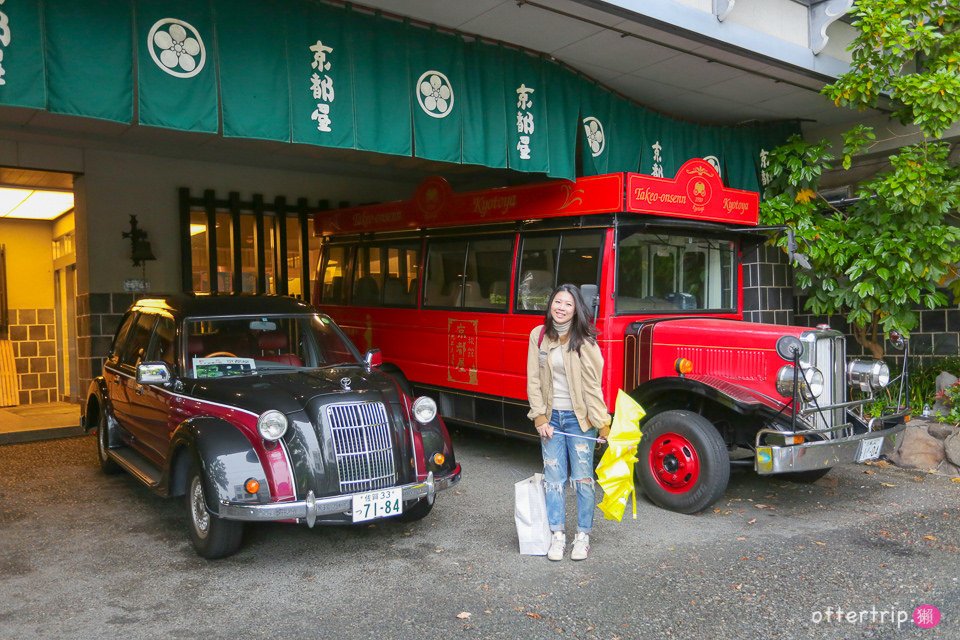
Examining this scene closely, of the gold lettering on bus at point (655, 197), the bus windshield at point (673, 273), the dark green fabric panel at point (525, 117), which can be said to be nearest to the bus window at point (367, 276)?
the dark green fabric panel at point (525, 117)

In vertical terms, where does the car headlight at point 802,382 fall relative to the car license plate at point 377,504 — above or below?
above

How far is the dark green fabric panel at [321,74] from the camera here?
6473 mm

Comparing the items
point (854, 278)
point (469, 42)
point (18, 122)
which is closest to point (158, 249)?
point (18, 122)

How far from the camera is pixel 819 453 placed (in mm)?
5453

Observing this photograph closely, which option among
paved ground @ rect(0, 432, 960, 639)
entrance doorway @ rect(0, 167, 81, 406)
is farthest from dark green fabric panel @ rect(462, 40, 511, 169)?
entrance doorway @ rect(0, 167, 81, 406)

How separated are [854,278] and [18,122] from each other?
10070 mm

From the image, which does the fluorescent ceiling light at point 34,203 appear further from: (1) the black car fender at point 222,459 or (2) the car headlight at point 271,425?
(2) the car headlight at point 271,425

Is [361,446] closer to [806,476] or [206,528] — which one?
[206,528]

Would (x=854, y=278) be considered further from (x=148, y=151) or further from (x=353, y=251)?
(x=148, y=151)

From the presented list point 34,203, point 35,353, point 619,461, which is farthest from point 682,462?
point 35,353

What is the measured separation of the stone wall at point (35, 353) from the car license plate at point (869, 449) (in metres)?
12.8

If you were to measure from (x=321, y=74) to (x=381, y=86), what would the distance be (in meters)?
0.60

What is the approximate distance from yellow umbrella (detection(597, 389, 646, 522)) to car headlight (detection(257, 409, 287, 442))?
6.74 ft

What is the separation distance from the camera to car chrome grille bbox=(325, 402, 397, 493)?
188 inches
